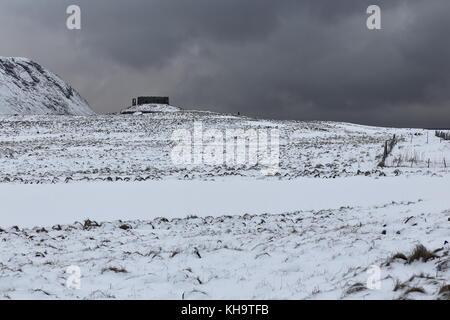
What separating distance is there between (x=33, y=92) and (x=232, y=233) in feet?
389

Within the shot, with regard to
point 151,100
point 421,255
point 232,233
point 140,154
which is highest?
point 151,100

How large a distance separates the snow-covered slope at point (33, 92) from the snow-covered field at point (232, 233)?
8984 centimetres

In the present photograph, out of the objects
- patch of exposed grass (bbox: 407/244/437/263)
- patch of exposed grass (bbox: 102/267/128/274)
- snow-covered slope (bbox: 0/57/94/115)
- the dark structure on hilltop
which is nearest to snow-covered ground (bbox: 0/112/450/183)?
patch of exposed grass (bbox: 102/267/128/274)

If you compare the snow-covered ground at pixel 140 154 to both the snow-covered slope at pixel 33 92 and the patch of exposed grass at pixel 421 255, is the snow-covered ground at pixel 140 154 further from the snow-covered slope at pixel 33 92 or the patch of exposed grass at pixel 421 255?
the snow-covered slope at pixel 33 92

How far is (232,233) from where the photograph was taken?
9344mm

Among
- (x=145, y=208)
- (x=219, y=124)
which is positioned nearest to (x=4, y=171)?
(x=145, y=208)

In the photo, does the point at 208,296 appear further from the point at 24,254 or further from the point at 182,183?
the point at 182,183

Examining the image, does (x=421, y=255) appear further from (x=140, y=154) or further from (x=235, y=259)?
(x=140, y=154)

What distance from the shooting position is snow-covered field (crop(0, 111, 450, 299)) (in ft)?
18.9

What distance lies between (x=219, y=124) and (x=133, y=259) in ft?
157

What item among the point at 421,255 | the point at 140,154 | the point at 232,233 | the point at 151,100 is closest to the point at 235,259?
the point at 232,233

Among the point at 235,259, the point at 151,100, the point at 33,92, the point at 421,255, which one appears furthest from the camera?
the point at 33,92

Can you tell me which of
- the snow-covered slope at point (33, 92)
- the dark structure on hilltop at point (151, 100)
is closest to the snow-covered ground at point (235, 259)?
the dark structure on hilltop at point (151, 100)

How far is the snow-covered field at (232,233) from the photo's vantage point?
575 cm
